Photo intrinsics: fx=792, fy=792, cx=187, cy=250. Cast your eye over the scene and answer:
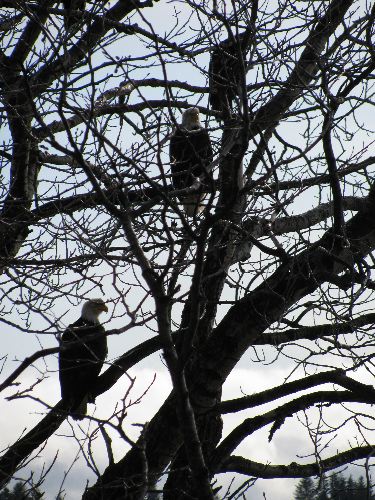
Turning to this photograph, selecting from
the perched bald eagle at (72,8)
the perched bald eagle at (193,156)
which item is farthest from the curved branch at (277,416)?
the perched bald eagle at (72,8)

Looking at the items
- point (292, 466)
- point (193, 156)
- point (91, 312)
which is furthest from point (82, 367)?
point (193, 156)

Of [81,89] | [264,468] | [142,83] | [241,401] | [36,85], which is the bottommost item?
[264,468]

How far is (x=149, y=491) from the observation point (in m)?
3.07

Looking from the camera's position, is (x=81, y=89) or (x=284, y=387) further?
(x=81, y=89)

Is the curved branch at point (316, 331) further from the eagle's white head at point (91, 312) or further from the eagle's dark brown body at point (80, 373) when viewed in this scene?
the eagle's white head at point (91, 312)

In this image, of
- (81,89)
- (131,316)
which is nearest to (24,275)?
(81,89)

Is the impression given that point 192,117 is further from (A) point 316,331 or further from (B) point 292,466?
(B) point 292,466

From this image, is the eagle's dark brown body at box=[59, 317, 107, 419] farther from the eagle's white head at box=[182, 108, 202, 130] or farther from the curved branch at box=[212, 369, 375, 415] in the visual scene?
the curved branch at box=[212, 369, 375, 415]

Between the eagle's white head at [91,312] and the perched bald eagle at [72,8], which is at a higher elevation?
the perched bald eagle at [72,8]

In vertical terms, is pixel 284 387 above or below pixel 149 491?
above

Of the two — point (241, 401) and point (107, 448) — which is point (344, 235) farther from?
point (107, 448)

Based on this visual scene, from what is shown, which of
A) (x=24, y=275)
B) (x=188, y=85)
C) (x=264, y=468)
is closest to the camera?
(x=264, y=468)

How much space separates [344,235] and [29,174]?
269 centimetres

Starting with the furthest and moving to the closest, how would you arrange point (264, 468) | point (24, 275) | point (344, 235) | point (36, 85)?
point (36, 85) < point (24, 275) < point (264, 468) < point (344, 235)
